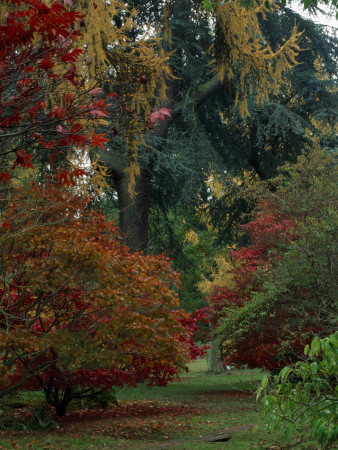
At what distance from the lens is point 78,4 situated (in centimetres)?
875

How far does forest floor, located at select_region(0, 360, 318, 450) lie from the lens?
6859 mm

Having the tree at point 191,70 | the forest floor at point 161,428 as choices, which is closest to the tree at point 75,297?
the forest floor at point 161,428

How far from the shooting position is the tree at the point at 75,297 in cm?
708

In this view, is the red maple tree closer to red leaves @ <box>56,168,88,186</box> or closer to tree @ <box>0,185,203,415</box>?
tree @ <box>0,185,203,415</box>

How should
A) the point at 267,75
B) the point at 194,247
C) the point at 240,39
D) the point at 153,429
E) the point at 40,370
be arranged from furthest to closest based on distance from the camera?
the point at 194,247
the point at 267,75
the point at 240,39
the point at 153,429
the point at 40,370

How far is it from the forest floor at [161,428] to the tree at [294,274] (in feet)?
4.12

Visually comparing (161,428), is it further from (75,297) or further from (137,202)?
(137,202)

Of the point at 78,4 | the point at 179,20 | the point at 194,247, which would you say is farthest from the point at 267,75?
the point at 194,247

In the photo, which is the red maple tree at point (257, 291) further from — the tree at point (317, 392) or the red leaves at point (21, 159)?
the red leaves at point (21, 159)

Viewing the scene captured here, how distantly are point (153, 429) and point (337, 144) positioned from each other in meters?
14.2

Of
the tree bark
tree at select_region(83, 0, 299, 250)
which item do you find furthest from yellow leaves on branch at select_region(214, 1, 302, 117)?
the tree bark

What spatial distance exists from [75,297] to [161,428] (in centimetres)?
261

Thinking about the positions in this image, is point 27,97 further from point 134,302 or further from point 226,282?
point 226,282

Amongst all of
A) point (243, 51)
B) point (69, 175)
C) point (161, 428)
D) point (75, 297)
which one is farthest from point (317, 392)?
point (243, 51)
